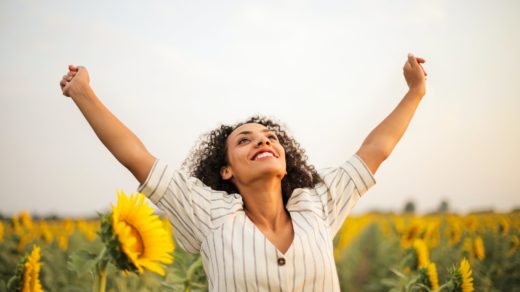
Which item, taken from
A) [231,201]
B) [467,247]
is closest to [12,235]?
[231,201]

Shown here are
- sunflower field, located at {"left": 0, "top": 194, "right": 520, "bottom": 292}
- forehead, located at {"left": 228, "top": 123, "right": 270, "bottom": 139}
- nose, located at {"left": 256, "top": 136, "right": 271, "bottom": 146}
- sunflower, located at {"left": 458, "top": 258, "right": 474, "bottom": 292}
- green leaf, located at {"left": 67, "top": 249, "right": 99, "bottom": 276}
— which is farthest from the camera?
sunflower, located at {"left": 458, "top": 258, "right": 474, "bottom": 292}

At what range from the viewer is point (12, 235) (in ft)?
15.0

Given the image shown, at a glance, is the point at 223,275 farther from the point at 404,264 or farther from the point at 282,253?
the point at 404,264

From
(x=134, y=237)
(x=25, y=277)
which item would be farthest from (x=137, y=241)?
(x=25, y=277)

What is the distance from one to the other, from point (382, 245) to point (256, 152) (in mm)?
4407

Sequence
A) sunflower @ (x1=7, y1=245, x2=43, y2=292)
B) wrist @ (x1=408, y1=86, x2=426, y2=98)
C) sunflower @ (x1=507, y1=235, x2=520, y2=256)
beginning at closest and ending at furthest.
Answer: sunflower @ (x1=7, y1=245, x2=43, y2=292)
wrist @ (x1=408, y1=86, x2=426, y2=98)
sunflower @ (x1=507, y1=235, x2=520, y2=256)

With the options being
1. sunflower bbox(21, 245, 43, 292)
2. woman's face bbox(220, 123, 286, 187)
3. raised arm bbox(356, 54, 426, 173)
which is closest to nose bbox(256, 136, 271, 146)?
woman's face bbox(220, 123, 286, 187)

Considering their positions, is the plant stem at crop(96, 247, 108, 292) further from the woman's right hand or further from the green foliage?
the woman's right hand

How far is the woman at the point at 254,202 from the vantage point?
197 centimetres

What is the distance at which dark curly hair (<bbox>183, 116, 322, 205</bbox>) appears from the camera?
266cm

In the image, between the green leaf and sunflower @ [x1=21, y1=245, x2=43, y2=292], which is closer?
the green leaf

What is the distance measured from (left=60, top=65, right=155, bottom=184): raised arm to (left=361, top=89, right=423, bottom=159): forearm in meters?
1.10

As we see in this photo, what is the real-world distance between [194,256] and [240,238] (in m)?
1.14

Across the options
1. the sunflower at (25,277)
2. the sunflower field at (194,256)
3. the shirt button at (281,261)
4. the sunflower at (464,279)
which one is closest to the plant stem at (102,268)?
the sunflower field at (194,256)
